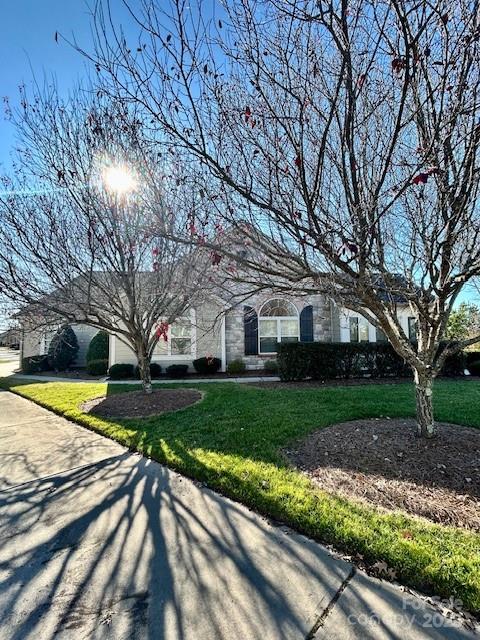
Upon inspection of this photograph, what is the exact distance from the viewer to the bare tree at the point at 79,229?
6.41 meters

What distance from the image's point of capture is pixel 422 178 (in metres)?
2.32

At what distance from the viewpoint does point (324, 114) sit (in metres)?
3.70

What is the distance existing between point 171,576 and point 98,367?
14.2 meters

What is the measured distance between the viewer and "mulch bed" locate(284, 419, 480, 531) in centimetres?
321

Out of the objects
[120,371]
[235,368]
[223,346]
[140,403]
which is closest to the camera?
[140,403]

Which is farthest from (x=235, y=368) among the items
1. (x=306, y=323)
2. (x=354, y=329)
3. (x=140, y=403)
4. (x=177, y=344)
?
(x=140, y=403)

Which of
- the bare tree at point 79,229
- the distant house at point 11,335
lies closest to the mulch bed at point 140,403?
the bare tree at point 79,229

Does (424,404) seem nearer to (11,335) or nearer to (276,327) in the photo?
(11,335)

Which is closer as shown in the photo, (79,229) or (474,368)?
(79,229)

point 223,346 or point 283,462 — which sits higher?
point 223,346

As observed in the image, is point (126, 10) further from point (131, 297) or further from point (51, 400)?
point (51, 400)

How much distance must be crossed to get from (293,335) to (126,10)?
1336 centimetres

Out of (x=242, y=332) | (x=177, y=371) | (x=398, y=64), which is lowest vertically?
(x=177, y=371)

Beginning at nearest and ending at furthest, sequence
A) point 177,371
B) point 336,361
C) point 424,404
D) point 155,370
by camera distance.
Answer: point 424,404, point 336,361, point 177,371, point 155,370
